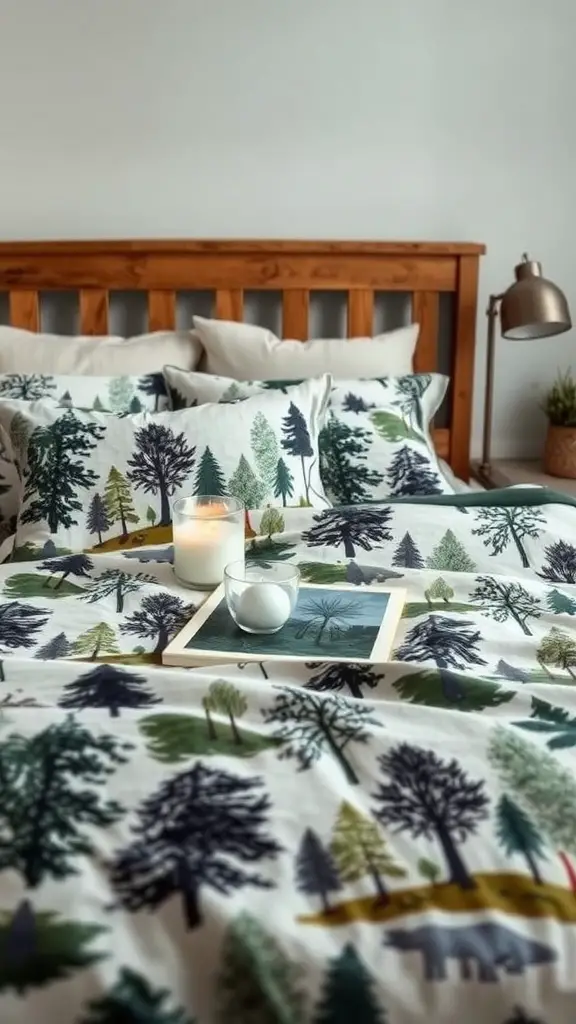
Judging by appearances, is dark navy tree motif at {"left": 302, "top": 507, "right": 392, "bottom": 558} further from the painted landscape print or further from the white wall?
the white wall

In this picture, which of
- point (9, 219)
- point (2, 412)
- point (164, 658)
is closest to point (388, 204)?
point (9, 219)

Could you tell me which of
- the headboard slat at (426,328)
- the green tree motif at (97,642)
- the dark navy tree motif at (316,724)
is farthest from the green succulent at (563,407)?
the dark navy tree motif at (316,724)

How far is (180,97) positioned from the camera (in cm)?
250

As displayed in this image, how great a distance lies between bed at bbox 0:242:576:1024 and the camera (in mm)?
748

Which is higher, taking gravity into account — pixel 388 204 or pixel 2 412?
pixel 388 204

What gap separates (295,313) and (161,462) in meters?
0.87

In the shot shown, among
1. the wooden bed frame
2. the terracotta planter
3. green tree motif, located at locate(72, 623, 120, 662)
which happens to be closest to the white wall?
the wooden bed frame

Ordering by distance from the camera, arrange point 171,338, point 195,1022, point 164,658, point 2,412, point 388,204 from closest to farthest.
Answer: point 195,1022
point 164,658
point 2,412
point 171,338
point 388,204

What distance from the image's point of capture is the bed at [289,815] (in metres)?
0.75

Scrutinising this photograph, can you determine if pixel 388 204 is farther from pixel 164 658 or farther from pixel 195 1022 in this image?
pixel 195 1022

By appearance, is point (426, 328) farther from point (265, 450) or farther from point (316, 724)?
point (316, 724)

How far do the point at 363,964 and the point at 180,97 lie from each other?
2205mm

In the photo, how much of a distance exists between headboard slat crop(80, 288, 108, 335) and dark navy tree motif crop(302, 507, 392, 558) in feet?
3.40

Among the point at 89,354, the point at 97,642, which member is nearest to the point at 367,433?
the point at 89,354
